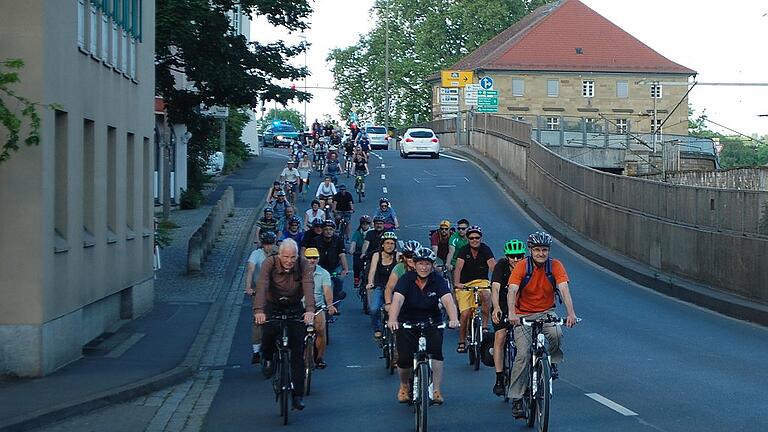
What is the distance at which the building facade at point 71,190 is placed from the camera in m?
15.2

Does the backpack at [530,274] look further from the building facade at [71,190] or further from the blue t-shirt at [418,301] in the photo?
the building facade at [71,190]

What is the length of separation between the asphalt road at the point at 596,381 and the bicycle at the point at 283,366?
228 millimetres

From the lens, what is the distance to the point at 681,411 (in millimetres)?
12500

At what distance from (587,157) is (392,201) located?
1324 cm

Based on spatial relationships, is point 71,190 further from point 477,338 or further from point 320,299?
point 477,338

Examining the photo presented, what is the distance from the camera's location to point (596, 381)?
1490cm

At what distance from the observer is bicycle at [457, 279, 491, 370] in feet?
53.2

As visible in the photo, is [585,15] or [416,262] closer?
[416,262]

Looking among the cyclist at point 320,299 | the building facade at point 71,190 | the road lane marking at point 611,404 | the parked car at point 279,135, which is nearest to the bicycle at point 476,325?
the cyclist at point 320,299

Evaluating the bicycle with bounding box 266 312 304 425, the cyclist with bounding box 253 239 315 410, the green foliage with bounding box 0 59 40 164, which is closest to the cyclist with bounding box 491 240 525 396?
the cyclist with bounding box 253 239 315 410

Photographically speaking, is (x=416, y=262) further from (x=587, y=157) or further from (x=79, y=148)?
(x=587, y=157)

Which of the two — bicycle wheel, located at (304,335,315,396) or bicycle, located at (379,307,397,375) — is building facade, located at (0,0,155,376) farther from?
bicycle, located at (379,307,397,375)

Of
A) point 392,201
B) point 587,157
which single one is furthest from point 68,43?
point 587,157

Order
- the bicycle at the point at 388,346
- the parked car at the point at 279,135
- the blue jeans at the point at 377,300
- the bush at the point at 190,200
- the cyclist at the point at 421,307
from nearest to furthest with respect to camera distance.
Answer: the cyclist at the point at 421,307 < the bicycle at the point at 388,346 < the blue jeans at the point at 377,300 < the bush at the point at 190,200 < the parked car at the point at 279,135
